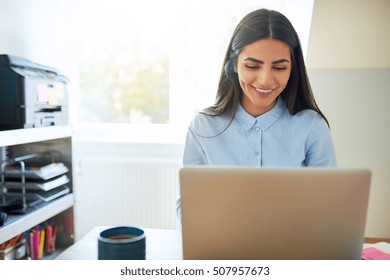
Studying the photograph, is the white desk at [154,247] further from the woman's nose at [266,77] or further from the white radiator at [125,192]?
the white radiator at [125,192]

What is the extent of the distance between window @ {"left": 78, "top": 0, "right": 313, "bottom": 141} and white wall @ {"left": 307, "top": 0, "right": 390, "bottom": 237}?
1.15 feet

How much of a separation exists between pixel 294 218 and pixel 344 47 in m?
1.36

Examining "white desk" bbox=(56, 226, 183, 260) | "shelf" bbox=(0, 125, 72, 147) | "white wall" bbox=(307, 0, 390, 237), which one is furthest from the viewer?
"white wall" bbox=(307, 0, 390, 237)

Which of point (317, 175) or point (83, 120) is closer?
point (317, 175)

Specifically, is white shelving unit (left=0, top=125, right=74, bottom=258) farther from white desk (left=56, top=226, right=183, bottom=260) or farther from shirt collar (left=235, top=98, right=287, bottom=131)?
shirt collar (left=235, top=98, right=287, bottom=131)

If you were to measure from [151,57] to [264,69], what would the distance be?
1.21m

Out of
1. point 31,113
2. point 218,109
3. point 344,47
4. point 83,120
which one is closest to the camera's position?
point 218,109

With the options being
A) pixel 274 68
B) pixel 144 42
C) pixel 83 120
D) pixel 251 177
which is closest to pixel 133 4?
pixel 144 42

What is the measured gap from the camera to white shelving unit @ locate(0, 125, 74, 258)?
1274mm

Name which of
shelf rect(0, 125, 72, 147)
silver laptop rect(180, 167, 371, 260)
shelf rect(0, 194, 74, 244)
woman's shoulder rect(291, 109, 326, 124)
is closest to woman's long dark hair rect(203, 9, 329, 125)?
woman's shoulder rect(291, 109, 326, 124)

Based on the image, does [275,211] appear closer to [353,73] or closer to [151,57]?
[353,73]

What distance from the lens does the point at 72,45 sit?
206 cm

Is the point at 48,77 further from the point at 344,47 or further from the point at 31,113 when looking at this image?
the point at 344,47

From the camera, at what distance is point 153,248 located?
2.53 feet
